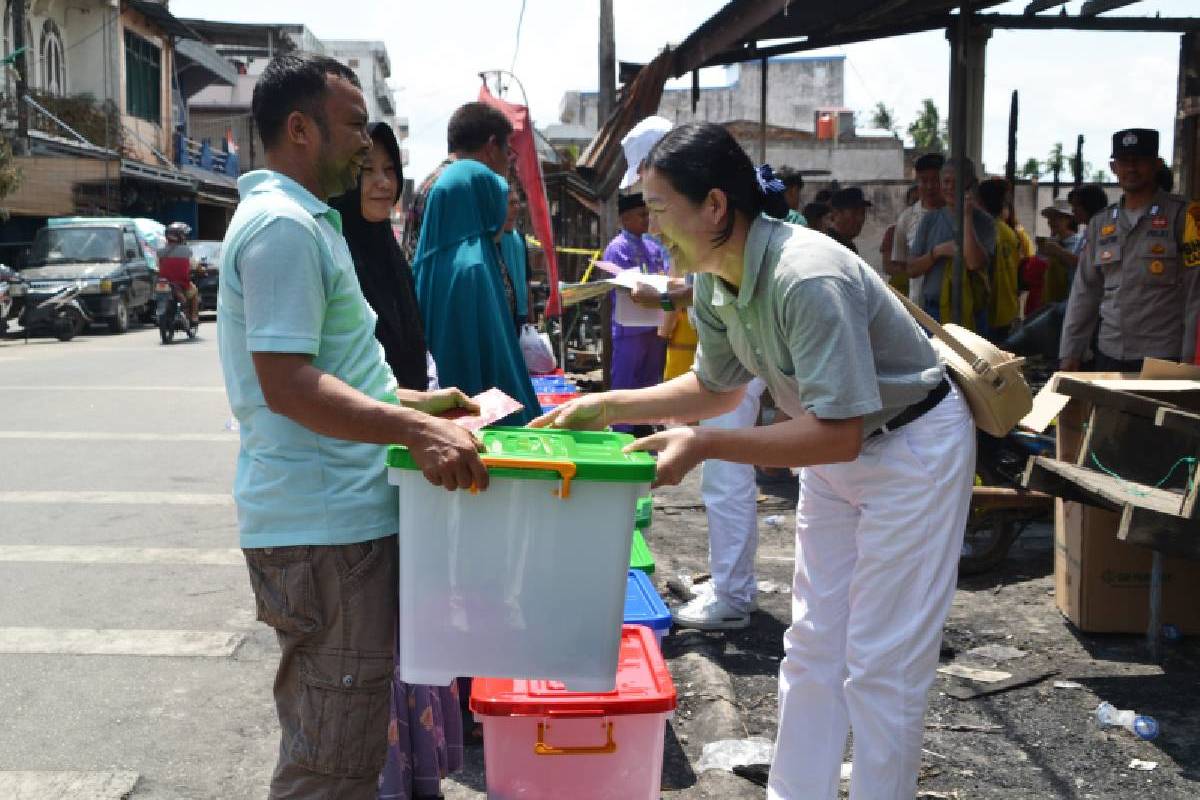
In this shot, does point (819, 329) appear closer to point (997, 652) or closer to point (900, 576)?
point (900, 576)

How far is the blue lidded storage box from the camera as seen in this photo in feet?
12.5

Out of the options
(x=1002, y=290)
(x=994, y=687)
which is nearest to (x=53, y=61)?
(x=1002, y=290)

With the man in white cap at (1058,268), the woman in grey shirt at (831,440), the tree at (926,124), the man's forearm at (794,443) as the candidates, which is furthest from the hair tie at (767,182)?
the tree at (926,124)

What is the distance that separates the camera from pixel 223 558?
6.21 meters

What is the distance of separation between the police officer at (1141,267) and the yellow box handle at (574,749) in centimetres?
443

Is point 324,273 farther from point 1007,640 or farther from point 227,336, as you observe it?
point 1007,640

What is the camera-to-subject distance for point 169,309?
18750 millimetres

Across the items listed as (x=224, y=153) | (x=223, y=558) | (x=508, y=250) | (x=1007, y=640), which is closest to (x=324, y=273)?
(x=508, y=250)

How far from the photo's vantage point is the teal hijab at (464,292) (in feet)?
12.8

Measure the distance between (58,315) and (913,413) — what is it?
18.4 meters

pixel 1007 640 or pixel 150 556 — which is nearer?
pixel 1007 640

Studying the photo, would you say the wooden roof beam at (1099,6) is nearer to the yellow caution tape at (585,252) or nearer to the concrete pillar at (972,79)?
the concrete pillar at (972,79)

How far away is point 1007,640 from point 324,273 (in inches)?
150

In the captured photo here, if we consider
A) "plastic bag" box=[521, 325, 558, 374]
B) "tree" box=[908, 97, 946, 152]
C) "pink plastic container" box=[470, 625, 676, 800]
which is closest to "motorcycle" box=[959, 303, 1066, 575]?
"plastic bag" box=[521, 325, 558, 374]
